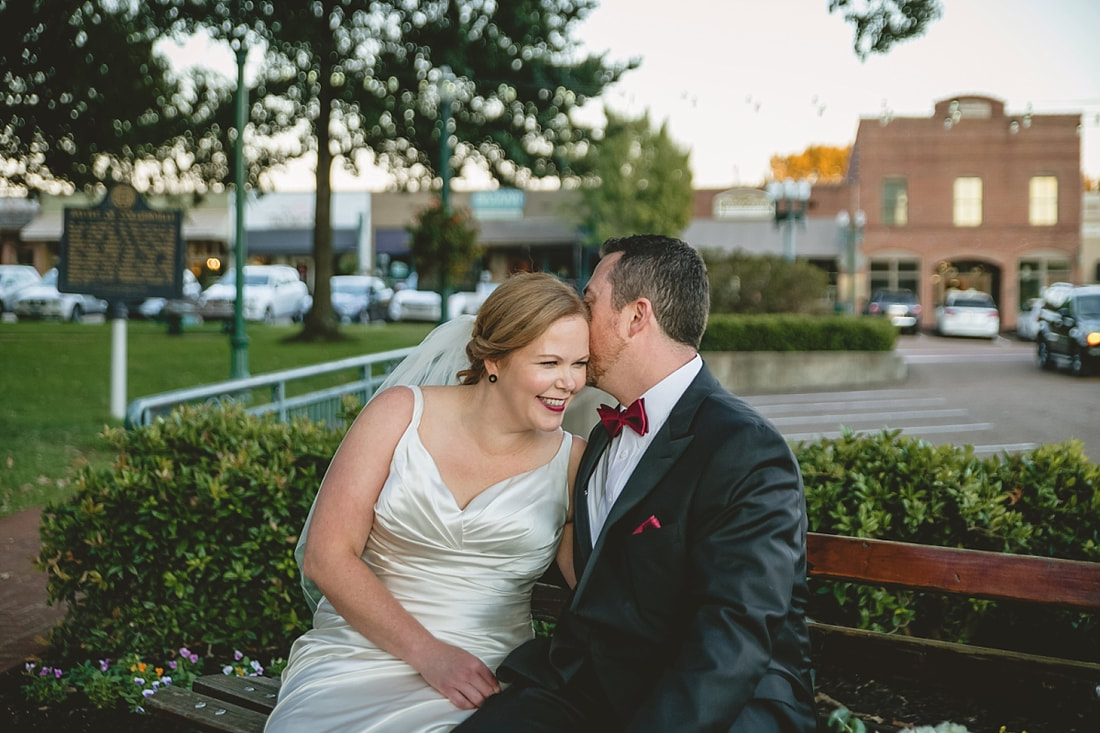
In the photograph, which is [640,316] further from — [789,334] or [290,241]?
[290,241]

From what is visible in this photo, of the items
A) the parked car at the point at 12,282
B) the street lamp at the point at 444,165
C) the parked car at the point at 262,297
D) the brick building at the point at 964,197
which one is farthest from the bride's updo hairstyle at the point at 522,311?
the brick building at the point at 964,197

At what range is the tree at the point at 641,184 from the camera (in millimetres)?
41375

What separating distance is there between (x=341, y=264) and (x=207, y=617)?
152ft

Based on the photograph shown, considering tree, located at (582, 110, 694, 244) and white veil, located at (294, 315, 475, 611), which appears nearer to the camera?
white veil, located at (294, 315, 475, 611)

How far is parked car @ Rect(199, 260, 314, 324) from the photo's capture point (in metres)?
28.3

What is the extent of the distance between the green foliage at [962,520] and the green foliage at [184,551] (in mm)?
2226

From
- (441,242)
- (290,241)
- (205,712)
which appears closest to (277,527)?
(205,712)

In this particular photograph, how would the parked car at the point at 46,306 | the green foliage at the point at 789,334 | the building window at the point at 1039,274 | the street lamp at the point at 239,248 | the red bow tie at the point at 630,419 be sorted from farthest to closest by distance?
the building window at the point at 1039,274 < the parked car at the point at 46,306 < the green foliage at the point at 789,334 < the street lamp at the point at 239,248 < the red bow tie at the point at 630,419

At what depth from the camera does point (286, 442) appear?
456 cm

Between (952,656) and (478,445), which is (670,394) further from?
(952,656)

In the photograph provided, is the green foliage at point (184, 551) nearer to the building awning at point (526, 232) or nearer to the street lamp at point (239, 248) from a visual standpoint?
the street lamp at point (239, 248)

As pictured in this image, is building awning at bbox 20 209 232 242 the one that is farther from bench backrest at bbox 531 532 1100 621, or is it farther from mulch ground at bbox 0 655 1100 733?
bench backrest at bbox 531 532 1100 621

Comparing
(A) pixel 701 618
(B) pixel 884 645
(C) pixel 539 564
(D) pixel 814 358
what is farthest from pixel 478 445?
(D) pixel 814 358

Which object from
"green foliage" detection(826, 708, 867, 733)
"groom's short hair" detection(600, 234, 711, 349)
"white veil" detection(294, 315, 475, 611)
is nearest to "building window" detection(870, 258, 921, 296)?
"white veil" detection(294, 315, 475, 611)
